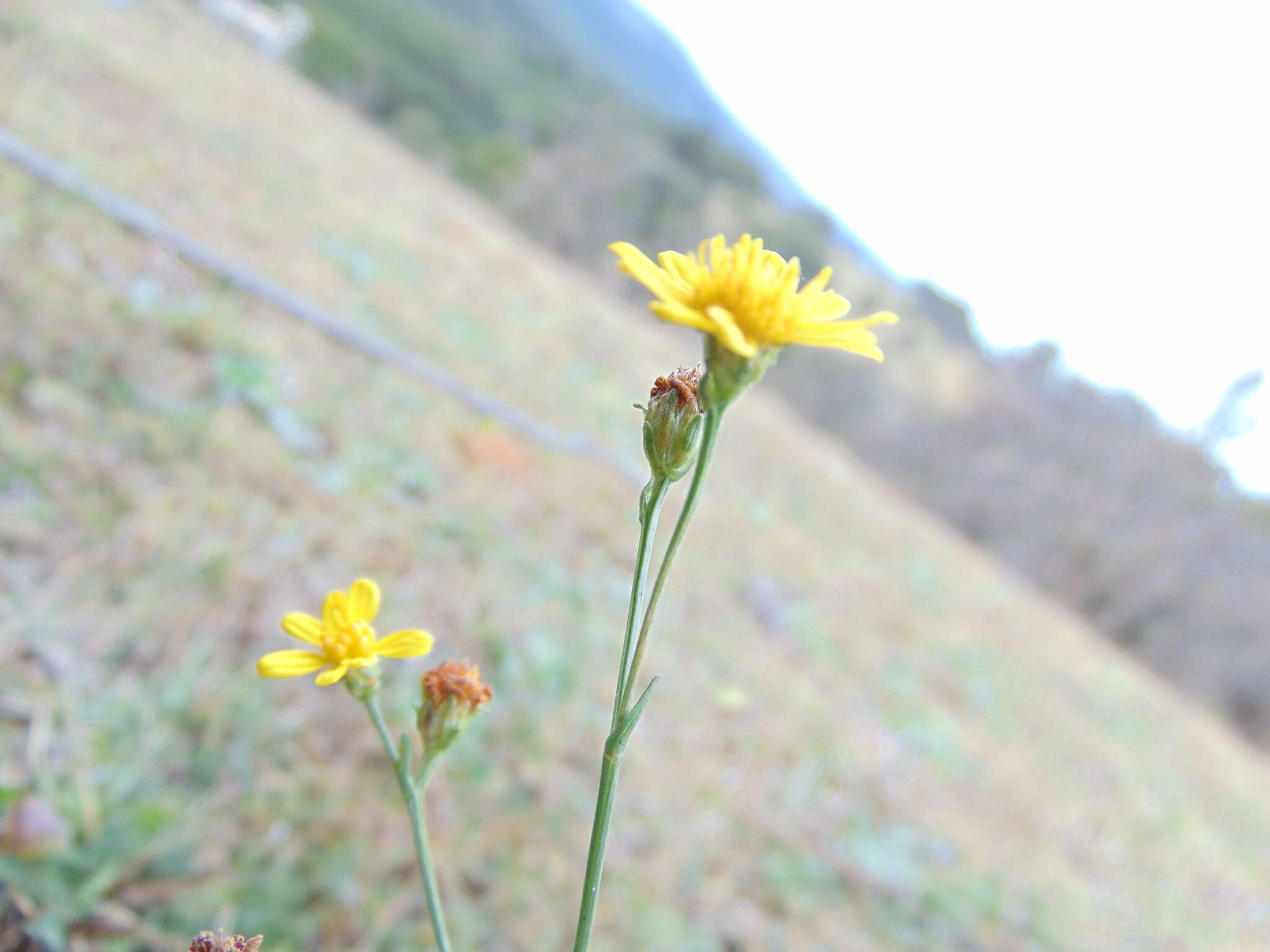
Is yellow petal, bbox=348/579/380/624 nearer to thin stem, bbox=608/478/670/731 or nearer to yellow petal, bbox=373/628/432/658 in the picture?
yellow petal, bbox=373/628/432/658

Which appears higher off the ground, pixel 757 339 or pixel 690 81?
pixel 690 81

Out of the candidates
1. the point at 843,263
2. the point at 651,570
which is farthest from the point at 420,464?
the point at 843,263

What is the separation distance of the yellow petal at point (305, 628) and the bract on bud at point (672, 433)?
368 millimetres

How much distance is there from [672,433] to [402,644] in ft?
1.06

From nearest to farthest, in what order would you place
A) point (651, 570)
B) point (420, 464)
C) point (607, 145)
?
1. point (420, 464)
2. point (651, 570)
3. point (607, 145)

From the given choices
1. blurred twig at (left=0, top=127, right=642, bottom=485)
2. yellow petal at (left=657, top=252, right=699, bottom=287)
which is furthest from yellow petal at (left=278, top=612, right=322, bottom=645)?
blurred twig at (left=0, top=127, right=642, bottom=485)

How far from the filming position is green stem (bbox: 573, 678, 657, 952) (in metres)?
0.47

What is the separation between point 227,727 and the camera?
1.79 metres

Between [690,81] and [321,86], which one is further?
[690,81]

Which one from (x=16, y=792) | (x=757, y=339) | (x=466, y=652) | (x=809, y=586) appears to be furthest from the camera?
(x=809, y=586)

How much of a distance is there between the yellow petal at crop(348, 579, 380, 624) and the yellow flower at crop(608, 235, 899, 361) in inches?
15.8

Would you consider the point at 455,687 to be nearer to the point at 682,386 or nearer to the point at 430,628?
the point at 682,386

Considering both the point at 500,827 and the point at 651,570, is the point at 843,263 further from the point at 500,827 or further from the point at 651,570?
the point at 500,827

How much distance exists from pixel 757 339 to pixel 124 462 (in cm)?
242
